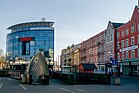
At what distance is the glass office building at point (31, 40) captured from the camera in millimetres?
118875

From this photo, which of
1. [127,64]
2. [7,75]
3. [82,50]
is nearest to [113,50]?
[127,64]

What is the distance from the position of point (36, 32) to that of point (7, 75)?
64.4 metres

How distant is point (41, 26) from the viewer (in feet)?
393

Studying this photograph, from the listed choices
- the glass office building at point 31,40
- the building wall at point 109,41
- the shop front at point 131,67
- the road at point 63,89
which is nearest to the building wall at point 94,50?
the building wall at point 109,41

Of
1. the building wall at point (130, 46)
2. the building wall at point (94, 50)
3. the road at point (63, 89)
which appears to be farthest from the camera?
the building wall at point (94, 50)

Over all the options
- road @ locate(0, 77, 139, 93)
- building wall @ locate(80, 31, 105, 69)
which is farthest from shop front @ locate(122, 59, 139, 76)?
road @ locate(0, 77, 139, 93)

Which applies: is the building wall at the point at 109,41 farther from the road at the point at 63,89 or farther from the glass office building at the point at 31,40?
the road at the point at 63,89

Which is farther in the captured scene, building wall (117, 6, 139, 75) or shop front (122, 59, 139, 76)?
building wall (117, 6, 139, 75)

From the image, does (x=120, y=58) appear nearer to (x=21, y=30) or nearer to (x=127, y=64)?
(x=127, y=64)

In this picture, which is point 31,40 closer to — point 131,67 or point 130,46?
point 130,46

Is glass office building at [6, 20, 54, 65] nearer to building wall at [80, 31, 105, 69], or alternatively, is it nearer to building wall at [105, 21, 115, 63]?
building wall at [80, 31, 105, 69]

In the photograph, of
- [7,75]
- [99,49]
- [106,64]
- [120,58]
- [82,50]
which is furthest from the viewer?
[82,50]

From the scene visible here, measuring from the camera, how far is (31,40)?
120250mm

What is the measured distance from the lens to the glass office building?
390 ft
